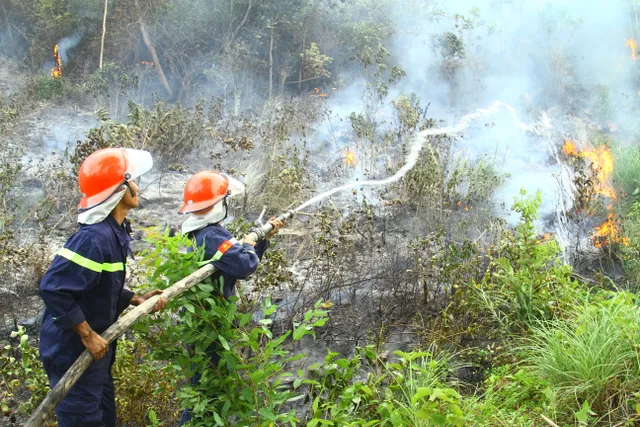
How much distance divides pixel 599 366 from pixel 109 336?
95.1 inches

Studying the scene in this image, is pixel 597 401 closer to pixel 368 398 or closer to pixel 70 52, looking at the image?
pixel 368 398

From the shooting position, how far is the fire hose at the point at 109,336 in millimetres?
2062

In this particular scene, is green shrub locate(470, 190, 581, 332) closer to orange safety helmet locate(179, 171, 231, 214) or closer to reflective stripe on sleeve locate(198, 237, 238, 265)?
reflective stripe on sleeve locate(198, 237, 238, 265)

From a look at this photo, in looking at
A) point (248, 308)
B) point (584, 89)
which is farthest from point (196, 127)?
point (584, 89)

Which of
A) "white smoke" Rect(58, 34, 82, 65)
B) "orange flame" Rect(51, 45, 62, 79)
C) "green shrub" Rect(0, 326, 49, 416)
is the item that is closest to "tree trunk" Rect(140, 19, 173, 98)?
"white smoke" Rect(58, 34, 82, 65)

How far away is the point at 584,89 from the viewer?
12.1m

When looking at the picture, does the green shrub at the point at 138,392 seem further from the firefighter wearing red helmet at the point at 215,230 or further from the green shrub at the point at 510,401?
the green shrub at the point at 510,401

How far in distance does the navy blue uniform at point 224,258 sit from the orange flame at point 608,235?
427cm

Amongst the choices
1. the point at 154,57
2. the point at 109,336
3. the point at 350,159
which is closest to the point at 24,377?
the point at 109,336

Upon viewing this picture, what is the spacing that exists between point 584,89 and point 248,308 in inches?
416

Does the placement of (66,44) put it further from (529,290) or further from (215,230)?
(529,290)

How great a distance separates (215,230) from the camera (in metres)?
3.22

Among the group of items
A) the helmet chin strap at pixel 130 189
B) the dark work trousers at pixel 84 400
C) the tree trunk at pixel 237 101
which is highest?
the helmet chin strap at pixel 130 189

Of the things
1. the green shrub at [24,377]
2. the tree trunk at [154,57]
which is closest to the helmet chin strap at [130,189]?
the green shrub at [24,377]
